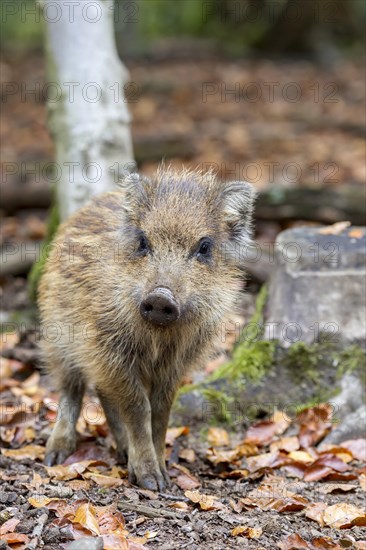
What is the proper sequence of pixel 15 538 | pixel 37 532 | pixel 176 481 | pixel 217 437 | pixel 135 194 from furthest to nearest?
pixel 217 437
pixel 176 481
pixel 135 194
pixel 37 532
pixel 15 538

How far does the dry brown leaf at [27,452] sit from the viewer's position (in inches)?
205

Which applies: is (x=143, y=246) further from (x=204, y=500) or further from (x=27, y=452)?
(x=27, y=452)

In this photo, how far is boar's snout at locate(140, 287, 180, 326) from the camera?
4.16 m

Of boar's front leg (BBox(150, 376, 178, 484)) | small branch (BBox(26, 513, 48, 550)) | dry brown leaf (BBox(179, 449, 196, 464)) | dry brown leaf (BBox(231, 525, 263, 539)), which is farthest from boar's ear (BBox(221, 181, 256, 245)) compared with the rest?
small branch (BBox(26, 513, 48, 550))

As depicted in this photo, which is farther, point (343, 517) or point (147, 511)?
point (343, 517)

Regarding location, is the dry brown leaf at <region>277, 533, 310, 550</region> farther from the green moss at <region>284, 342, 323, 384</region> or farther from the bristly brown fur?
the green moss at <region>284, 342, 323, 384</region>

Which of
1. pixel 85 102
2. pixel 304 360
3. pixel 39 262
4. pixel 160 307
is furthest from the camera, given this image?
pixel 39 262

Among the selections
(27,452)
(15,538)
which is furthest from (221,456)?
(15,538)

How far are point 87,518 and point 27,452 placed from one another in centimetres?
162

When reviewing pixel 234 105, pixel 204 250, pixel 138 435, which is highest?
pixel 234 105

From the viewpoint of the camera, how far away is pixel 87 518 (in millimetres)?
3898

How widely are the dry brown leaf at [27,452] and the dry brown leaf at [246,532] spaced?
173 centimetres

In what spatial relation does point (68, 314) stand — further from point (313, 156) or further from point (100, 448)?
point (313, 156)

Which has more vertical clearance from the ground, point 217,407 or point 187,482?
point 217,407
